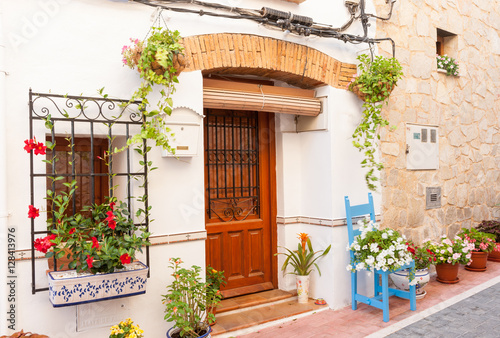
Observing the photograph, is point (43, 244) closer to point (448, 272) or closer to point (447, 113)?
point (448, 272)

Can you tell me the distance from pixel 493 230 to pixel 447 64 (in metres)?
2.79

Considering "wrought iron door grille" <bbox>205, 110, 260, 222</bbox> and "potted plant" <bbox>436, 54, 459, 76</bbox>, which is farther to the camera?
"potted plant" <bbox>436, 54, 459, 76</bbox>

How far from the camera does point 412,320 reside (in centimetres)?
422

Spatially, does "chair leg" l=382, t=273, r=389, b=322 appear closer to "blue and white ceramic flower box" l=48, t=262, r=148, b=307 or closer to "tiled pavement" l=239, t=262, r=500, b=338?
"tiled pavement" l=239, t=262, r=500, b=338

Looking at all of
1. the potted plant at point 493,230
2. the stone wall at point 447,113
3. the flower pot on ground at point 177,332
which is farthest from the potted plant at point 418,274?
the flower pot on ground at point 177,332

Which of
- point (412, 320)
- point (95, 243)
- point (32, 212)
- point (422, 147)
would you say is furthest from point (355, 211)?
point (32, 212)

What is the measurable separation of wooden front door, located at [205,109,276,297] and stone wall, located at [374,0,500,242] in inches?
60.2

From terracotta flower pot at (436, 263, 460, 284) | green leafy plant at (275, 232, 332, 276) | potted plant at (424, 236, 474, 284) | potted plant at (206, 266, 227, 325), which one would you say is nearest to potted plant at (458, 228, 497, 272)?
potted plant at (424, 236, 474, 284)

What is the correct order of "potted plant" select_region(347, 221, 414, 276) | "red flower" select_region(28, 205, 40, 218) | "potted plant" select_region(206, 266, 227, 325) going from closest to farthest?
"red flower" select_region(28, 205, 40, 218) < "potted plant" select_region(206, 266, 227, 325) < "potted plant" select_region(347, 221, 414, 276)

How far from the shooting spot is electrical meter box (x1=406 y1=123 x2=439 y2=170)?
17.9ft

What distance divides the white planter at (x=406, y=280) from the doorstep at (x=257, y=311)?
915 mm

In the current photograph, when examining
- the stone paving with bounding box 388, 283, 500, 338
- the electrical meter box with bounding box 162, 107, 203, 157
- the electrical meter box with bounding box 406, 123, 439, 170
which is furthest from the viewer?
the electrical meter box with bounding box 406, 123, 439, 170

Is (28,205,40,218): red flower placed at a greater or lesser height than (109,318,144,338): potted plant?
greater

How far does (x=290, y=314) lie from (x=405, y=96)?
10.5ft
